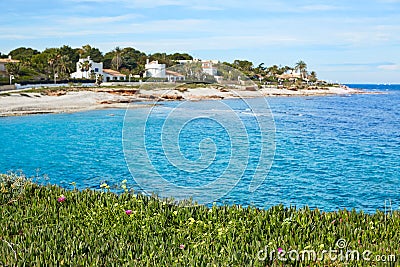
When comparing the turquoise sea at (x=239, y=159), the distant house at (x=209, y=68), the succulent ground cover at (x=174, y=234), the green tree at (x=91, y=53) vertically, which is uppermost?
the green tree at (x=91, y=53)

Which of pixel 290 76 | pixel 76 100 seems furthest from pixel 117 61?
pixel 290 76

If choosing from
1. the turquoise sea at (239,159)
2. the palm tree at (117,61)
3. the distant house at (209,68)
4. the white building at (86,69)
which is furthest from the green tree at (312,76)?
the distant house at (209,68)

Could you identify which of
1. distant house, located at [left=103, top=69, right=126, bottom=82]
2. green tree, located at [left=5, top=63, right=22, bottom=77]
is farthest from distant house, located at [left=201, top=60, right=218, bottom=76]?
distant house, located at [left=103, top=69, right=126, bottom=82]

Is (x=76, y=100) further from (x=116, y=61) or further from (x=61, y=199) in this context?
(x=61, y=199)

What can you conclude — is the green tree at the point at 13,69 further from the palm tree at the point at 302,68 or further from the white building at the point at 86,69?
the palm tree at the point at 302,68

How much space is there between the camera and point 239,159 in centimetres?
2422

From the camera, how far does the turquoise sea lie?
18.5 m

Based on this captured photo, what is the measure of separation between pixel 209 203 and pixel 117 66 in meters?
94.0

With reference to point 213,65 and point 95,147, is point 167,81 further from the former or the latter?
point 95,147

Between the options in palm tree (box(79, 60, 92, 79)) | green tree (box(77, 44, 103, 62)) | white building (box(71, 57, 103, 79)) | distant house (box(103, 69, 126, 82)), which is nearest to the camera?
palm tree (box(79, 60, 92, 79))

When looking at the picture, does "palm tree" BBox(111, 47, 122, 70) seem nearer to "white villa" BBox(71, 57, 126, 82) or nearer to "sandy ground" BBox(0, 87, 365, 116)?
"white villa" BBox(71, 57, 126, 82)

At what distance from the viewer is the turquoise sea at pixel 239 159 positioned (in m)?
18.5

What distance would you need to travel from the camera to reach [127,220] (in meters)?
7.73

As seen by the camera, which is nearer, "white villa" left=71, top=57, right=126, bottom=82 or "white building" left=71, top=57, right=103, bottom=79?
"white building" left=71, top=57, right=103, bottom=79
